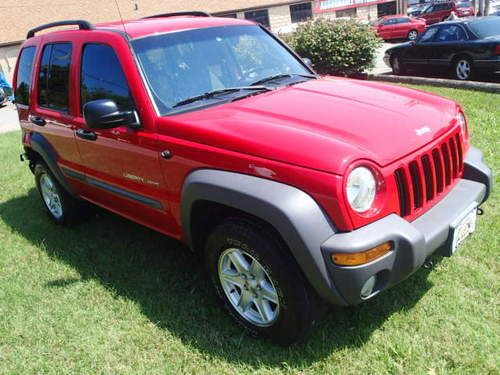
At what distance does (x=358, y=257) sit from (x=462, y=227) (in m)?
0.87

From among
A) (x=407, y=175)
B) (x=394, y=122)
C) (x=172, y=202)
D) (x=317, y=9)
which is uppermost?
(x=394, y=122)

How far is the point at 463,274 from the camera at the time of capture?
3.43 metres

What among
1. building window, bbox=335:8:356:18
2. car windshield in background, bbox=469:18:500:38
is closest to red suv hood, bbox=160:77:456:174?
car windshield in background, bbox=469:18:500:38

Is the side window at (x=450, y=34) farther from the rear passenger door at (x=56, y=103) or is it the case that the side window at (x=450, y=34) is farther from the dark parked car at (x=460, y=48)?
the rear passenger door at (x=56, y=103)

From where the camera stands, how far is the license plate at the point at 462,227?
2770mm

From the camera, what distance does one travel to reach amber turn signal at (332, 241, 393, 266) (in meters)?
2.38

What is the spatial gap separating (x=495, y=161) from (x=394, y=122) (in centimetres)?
300

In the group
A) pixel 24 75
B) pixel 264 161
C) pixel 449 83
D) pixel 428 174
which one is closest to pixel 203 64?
pixel 264 161

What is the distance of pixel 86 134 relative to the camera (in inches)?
153

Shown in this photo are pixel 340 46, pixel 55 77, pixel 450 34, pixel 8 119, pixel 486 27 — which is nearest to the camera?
pixel 55 77

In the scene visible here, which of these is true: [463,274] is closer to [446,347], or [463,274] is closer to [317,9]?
[446,347]

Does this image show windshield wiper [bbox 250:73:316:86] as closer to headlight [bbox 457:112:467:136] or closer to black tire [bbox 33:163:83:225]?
headlight [bbox 457:112:467:136]

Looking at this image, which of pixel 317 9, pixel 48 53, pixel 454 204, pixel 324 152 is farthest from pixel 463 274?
pixel 317 9

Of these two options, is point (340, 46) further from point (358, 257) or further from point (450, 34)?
point (358, 257)
